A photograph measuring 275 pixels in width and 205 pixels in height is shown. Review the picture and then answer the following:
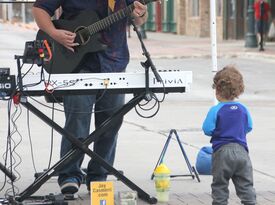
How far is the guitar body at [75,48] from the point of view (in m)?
6.48

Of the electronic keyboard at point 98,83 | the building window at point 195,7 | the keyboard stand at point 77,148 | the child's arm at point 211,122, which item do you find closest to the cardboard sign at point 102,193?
the keyboard stand at point 77,148

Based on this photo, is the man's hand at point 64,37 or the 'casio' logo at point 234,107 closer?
the 'casio' logo at point 234,107

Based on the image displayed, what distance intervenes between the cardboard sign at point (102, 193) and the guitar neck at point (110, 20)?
1.24 metres

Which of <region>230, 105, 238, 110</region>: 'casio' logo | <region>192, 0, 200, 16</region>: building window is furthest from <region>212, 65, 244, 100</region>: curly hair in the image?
<region>192, 0, 200, 16</region>: building window

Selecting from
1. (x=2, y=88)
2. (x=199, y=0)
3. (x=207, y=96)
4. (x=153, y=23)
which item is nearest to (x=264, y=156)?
(x=2, y=88)

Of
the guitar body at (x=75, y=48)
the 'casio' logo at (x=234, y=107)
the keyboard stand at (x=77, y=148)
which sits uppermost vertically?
the guitar body at (x=75, y=48)

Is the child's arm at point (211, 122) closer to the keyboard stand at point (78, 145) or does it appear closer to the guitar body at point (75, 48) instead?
the keyboard stand at point (78, 145)

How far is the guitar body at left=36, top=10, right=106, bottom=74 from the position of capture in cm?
648

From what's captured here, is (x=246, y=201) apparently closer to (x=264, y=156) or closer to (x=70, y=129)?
(x=70, y=129)

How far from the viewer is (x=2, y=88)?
595 centimetres

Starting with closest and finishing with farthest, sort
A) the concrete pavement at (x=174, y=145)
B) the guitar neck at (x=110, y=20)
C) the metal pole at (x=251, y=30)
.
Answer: the guitar neck at (x=110, y=20)
the concrete pavement at (x=174, y=145)
the metal pole at (x=251, y=30)

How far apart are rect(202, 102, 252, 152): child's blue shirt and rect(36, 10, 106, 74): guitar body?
121 cm

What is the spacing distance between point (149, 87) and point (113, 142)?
0.83m

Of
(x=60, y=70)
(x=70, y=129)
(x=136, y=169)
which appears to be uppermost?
(x=60, y=70)
